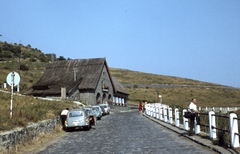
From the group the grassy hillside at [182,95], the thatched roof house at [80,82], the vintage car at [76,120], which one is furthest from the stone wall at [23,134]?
the grassy hillside at [182,95]

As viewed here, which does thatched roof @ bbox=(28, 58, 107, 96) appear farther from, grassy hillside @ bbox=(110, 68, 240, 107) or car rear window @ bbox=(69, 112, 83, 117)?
car rear window @ bbox=(69, 112, 83, 117)

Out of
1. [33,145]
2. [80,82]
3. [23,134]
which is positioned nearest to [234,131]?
[23,134]

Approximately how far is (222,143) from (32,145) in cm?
892

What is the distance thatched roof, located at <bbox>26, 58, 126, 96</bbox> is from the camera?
56875 mm

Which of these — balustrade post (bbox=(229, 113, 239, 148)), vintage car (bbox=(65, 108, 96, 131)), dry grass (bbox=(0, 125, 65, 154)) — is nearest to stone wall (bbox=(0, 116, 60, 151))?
dry grass (bbox=(0, 125, 65, 154))

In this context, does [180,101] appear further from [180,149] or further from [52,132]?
[180,149]

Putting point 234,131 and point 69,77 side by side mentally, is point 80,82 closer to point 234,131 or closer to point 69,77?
point 69,77

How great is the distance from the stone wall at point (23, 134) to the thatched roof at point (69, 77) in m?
33.6

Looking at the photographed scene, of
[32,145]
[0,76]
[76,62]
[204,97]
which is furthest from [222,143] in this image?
[204,97]

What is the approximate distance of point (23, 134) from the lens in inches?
595

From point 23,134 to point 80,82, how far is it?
43.4 m

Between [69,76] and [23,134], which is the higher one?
[69,76]

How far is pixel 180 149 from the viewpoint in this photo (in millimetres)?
12273

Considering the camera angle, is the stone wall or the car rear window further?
the car rear window
